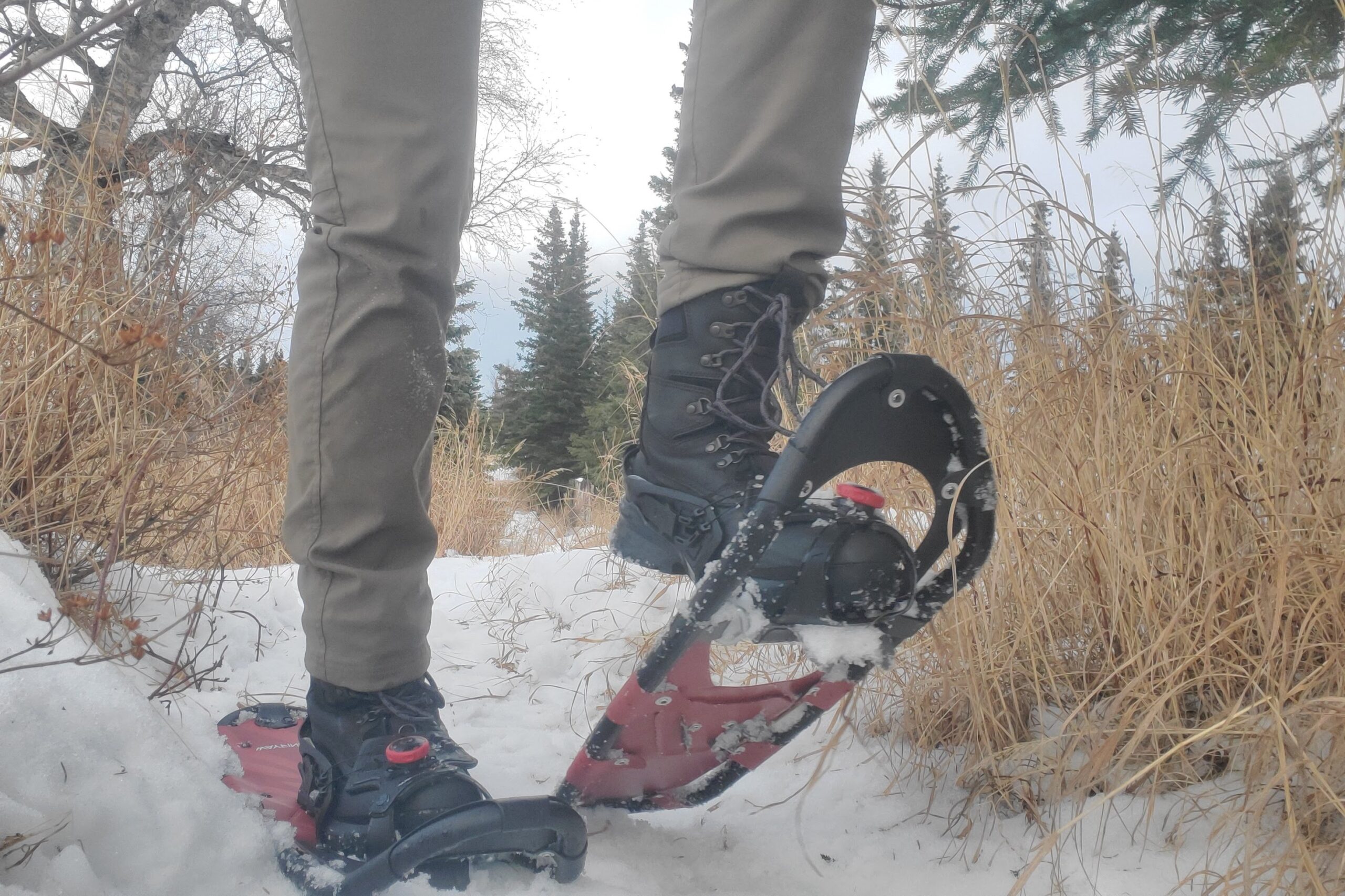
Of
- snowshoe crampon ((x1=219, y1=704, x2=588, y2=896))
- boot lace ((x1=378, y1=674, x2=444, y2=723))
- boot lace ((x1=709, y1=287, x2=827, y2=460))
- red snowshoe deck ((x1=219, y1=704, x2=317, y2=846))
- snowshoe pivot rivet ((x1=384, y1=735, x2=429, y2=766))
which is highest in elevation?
boot lace ((x1=709, y1=287, x2=827, y2=460))

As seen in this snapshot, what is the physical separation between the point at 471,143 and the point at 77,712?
78 centimetres

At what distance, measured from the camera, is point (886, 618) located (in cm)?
91

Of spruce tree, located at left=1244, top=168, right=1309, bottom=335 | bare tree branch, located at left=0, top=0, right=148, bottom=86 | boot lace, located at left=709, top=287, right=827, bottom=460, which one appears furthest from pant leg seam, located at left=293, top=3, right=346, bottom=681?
spruce tree, located at left=1244, top=168, right=1309, bottom=335

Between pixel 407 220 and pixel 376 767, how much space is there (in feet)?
2.12

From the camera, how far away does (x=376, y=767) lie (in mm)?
999

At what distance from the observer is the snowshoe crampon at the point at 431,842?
88 centimetres

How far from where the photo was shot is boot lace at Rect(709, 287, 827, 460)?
1.00 metres

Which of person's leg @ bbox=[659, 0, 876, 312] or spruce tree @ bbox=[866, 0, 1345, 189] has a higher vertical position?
spruce tree @ bbox=[866, 0, 1345, 189]

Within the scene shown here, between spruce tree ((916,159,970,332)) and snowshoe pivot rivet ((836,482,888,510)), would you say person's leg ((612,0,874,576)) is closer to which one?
snowshoe pivot rivet ((836,482,888,510))

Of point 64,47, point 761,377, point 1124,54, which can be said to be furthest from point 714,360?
point 1124,54

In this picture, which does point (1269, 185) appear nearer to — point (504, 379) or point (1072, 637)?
point (1072, 637)

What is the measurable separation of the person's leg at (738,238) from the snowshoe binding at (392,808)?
1.09 ft

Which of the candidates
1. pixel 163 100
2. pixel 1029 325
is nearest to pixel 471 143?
pixel 1029 325

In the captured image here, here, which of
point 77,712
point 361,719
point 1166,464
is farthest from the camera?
point 1166,464
